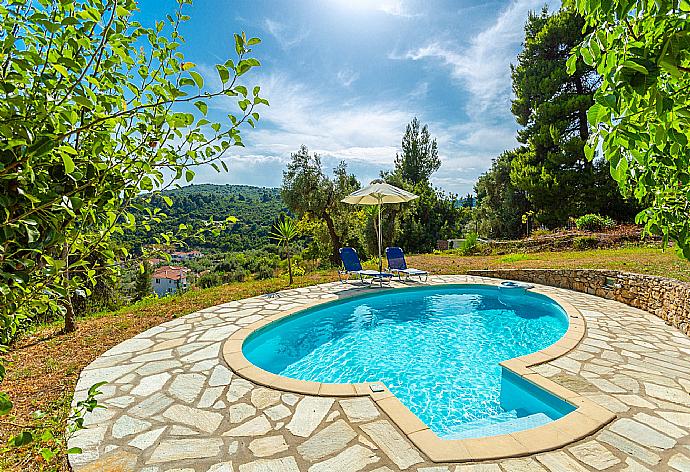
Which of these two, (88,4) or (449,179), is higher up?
(449,179)

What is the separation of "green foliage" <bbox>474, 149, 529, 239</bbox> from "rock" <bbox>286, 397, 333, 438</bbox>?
23.4m

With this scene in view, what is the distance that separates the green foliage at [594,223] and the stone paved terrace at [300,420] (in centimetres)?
1423

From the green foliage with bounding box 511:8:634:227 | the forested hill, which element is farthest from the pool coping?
the green foliage with bounding box 511:8:634:227

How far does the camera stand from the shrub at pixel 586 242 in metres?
15.0

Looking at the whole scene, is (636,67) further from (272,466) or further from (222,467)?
(222,467)

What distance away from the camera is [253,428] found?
10.5 ft

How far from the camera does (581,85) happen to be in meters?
21.8

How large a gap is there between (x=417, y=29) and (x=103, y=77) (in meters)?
10.6

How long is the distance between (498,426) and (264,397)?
252cm

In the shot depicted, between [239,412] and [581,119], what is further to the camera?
[581,119]

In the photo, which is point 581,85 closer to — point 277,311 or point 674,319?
point 674,319

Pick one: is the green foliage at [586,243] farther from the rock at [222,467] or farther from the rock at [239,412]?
the rock at [222,467]

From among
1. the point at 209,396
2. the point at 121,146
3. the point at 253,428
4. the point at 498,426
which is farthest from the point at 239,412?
the point at 121,146

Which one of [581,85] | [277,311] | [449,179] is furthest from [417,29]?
[449,179]
